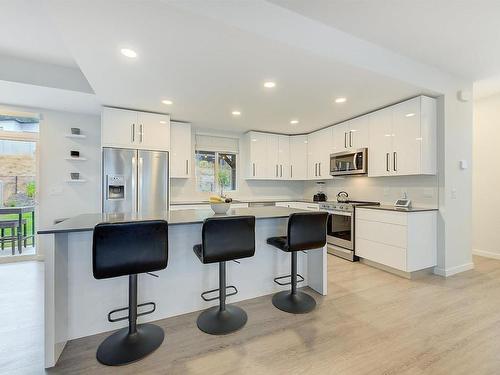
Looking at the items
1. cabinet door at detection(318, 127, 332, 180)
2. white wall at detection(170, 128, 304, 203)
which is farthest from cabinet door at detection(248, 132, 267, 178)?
cabinet door at detection(318, 127, 332, 180)

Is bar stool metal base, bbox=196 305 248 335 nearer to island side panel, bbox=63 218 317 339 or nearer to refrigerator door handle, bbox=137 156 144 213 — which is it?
island side panel, bbox=63 218 317 339

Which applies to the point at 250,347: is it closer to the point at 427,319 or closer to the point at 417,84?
the point at 427,319

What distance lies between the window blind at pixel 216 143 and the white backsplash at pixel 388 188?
2.27 metres

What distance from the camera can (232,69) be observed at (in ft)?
8.13

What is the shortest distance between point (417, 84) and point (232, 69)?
226 cm

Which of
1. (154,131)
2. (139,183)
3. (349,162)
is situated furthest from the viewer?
(349,162)

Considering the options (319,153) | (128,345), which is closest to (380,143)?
(319,153)

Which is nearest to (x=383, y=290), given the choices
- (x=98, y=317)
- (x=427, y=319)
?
(x=427, y=319)

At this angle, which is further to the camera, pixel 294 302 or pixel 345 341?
pixel 294 302

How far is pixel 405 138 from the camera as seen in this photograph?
11.1 ft

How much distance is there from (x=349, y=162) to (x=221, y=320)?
334 cm

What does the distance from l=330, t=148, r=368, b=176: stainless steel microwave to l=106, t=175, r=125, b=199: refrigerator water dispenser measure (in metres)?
3.69

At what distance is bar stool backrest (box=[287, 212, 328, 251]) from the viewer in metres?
2.28

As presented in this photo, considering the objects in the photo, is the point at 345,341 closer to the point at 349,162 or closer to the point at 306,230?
the point at 306,230
